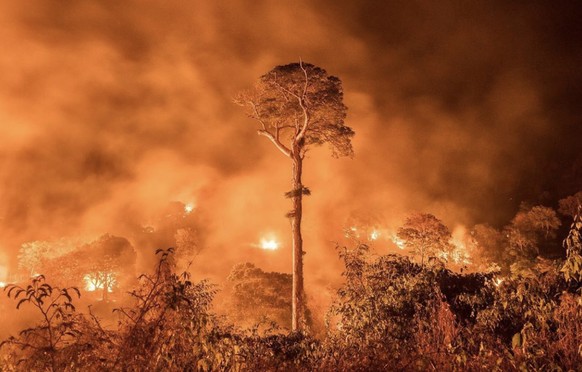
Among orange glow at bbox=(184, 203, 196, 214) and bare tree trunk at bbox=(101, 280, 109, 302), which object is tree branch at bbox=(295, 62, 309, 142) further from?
orange glow at bbox=(184, 203, 196, 214)

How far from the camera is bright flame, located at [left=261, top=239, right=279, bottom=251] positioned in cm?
5522

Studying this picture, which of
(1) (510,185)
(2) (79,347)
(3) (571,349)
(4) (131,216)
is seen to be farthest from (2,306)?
(1) (510,185)

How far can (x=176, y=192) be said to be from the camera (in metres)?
72.6

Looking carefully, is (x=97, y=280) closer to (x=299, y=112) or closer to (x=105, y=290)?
(x=105, y=290)

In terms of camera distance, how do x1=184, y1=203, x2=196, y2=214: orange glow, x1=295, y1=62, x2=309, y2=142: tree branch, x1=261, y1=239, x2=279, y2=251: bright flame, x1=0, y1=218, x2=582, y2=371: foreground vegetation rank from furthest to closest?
1. x1=184, y1=203, x2=196, y2=214: orange glow
2. x1=261, y1=239, x2=279, y2=251: bright flame
3. x1=295, y1=62, x2=309, y2=142: tree branch
4. x1=0, y1=218, x2=582, y2=371: foreground vegetation

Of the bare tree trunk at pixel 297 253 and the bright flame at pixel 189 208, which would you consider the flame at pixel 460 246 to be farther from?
the bright flame at pixel 189 208

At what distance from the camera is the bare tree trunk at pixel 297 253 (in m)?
19.6

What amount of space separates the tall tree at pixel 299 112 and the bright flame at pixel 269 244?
3390 cm

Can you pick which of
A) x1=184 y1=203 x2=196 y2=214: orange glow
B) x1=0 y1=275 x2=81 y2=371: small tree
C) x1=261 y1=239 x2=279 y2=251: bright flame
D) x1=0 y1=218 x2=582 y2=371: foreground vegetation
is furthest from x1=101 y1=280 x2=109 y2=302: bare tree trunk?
x1=0 y1=275 x2=81 y2=371: small tree

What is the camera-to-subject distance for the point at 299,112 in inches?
868

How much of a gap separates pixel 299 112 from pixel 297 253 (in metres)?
7.03

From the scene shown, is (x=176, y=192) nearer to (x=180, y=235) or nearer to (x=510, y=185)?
(x=180, y=235)

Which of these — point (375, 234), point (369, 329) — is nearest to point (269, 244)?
point (375, 234)

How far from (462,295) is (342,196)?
50.7 metres
